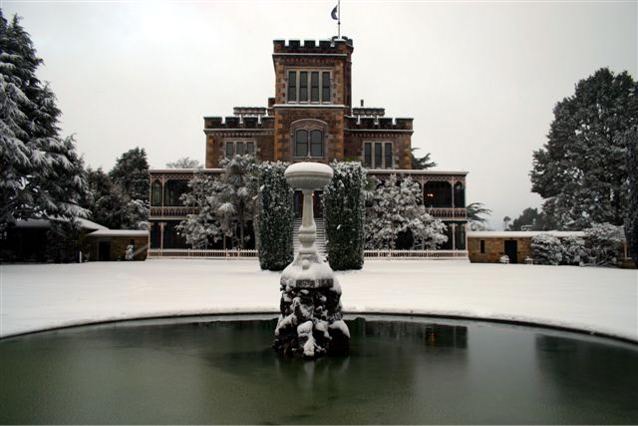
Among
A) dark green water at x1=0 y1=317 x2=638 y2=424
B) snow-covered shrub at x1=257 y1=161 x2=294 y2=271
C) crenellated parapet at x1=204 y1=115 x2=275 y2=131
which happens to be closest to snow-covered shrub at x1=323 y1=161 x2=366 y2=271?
snow-covered shrub at x1=257 y1=161 x2=294 y2=271

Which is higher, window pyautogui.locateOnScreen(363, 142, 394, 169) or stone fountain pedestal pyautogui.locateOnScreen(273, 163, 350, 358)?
window pyautogui.locateOnScreen(363, 142, 394, 169)

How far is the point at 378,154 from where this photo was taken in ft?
122

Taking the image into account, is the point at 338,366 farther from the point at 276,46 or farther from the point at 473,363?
the point at 276,46

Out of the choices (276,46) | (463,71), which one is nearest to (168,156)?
(276,46)

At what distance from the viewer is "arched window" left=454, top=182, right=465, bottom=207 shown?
1300 inches

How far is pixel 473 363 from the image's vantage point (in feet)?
18.1

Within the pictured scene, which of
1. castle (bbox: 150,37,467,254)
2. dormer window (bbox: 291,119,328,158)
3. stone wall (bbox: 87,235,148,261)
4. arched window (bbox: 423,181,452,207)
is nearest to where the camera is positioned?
castle (bbox: 150,37,467,254)

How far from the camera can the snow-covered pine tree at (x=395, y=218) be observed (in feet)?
97.5

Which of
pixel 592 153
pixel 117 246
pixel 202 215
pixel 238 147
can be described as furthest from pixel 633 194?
pixel 117 246

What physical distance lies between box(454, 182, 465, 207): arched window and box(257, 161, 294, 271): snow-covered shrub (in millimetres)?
16099

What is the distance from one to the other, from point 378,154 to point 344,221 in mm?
18020

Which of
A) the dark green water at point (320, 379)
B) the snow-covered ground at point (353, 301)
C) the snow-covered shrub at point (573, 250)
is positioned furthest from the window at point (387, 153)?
the dark green water at point (320, 379)

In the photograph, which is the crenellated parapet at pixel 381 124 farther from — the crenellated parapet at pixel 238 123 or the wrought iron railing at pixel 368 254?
the wrought iron railing at pixel 368 254

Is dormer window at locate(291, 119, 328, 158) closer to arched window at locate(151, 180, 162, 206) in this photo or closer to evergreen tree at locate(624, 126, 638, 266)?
arched window at locate(151, 180, 162, 206)
